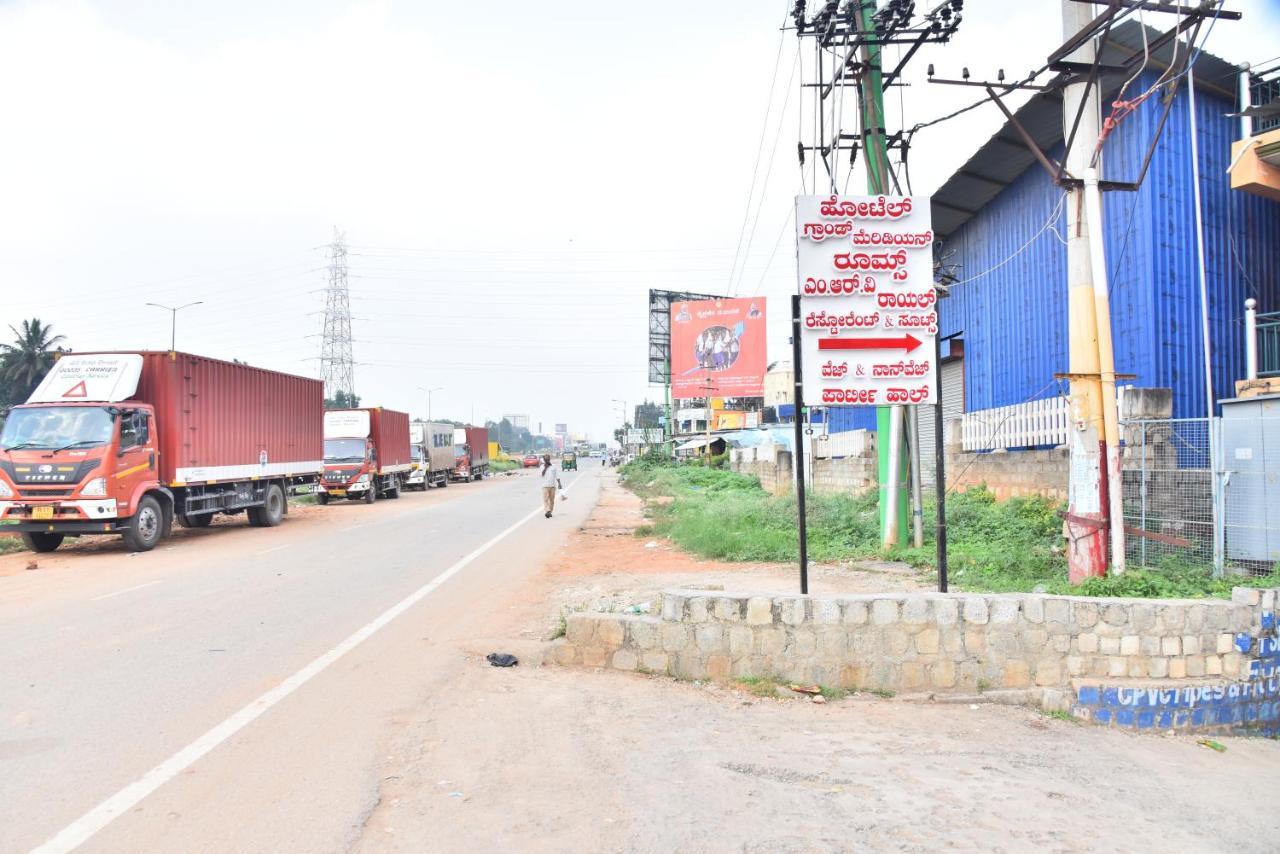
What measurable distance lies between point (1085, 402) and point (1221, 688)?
310cm

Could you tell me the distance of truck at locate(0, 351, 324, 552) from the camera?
14531 millimetres

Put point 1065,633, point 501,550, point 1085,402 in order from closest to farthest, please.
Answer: point 1065,633 → point 1085,402 → point 501,550

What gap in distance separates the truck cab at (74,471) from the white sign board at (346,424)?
54.9ft

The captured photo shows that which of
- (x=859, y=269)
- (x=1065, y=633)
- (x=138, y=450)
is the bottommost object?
(x=1065, y=633)

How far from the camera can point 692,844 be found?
3729mm

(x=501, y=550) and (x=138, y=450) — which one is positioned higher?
(x=138, y=450)

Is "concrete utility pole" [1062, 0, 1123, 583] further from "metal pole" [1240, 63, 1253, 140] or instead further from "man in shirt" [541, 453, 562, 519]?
"man in shirt" [541, 453, 562, 519]

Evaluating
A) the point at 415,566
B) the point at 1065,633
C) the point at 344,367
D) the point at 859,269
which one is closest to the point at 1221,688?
the point at 1065,633

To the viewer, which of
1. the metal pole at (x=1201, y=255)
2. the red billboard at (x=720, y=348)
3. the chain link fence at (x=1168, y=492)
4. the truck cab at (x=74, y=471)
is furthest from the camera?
the red billboard at (x=720, y=348)

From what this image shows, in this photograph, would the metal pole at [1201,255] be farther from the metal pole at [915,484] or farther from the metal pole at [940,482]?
the metal pole at [940,482]

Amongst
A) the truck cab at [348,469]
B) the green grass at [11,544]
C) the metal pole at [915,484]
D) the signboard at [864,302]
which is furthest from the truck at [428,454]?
the signboard at [864,302]

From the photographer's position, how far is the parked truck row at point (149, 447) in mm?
14555

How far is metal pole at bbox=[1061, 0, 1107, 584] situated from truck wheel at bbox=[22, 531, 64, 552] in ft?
54.9

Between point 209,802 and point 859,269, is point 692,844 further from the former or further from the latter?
A: point 859,269
